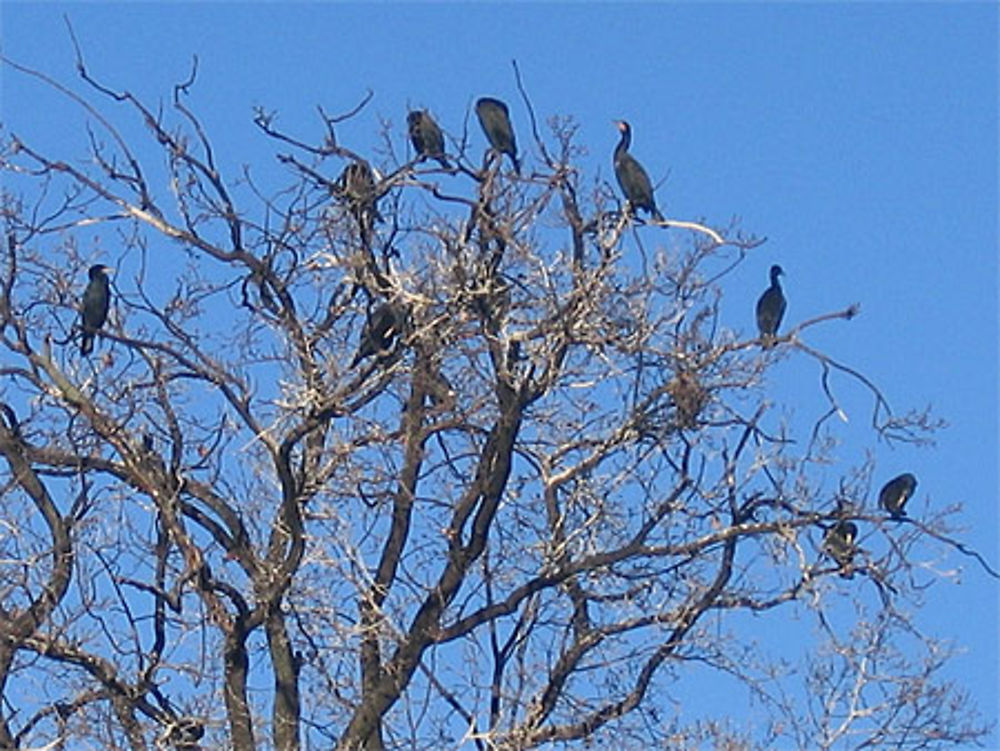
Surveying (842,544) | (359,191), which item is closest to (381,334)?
(359,191)

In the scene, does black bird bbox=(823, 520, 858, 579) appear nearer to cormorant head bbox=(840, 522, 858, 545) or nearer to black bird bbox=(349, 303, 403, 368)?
cormorant head bbox=(840, 522, 858, 545)

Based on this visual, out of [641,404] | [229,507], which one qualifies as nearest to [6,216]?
[229,507]

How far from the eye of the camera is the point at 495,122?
2361 centimetres

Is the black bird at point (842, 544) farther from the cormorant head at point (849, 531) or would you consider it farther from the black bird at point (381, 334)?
the black bird at point (381, 334)

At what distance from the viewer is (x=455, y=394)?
2259 centimetres

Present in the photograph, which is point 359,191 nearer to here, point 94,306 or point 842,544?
point 94,306

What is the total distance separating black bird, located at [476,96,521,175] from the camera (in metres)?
23.4

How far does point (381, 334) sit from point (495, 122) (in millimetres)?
1786

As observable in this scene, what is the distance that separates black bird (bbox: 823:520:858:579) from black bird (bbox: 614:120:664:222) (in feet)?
5.76

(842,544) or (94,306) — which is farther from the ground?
(94,306)

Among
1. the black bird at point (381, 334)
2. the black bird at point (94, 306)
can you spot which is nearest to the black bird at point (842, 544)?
the black bird at point (381, 334)

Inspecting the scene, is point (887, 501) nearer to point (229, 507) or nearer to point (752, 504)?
point (752, 504)

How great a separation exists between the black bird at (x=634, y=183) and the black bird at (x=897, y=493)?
1.92 m

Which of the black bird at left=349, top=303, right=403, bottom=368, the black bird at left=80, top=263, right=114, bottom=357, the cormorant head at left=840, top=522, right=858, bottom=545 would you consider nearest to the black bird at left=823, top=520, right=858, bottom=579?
the cormorant head at left=840, top=522, right=858, bottom=545
